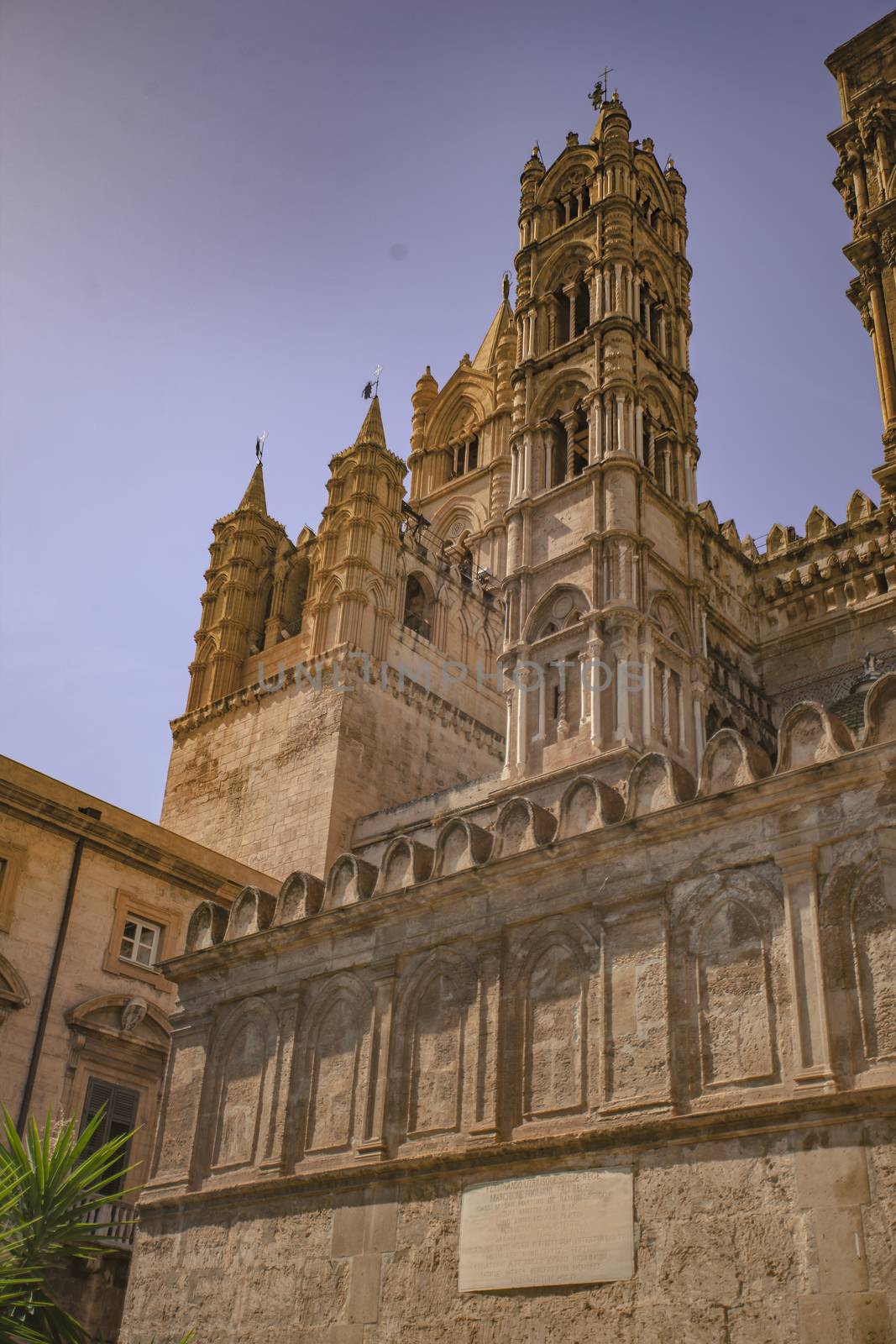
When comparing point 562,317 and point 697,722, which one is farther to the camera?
point 562,317

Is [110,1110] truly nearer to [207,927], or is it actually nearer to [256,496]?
[207,927]

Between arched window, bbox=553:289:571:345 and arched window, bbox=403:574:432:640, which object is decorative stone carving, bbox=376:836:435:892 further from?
arched window, bbox=403:574:432:640

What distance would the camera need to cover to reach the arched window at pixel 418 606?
124 feet

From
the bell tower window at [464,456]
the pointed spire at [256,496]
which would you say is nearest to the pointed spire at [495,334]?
the bell tower window at [464,456]

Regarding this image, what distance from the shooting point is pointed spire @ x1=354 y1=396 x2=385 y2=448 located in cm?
3816

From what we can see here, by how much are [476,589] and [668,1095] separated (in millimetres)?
30495

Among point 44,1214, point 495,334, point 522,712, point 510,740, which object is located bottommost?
point 44,1214

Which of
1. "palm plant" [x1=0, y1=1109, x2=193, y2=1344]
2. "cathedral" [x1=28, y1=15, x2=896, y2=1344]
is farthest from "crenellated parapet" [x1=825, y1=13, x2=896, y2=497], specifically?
"palm plant" [x1=0, y1=1109, x2=193, y2=1344]

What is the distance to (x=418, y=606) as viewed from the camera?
126 feet

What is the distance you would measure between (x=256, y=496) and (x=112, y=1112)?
2509 centimetres

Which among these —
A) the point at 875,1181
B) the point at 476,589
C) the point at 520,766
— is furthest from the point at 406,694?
the point at 875,1181

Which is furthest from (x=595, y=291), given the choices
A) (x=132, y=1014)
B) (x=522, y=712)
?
(x=132, y=1014)

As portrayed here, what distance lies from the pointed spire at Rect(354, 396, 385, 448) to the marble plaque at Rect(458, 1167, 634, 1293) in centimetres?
2894

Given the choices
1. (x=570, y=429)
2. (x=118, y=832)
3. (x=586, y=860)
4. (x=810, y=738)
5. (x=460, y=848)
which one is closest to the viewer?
(x=810, y=738)
